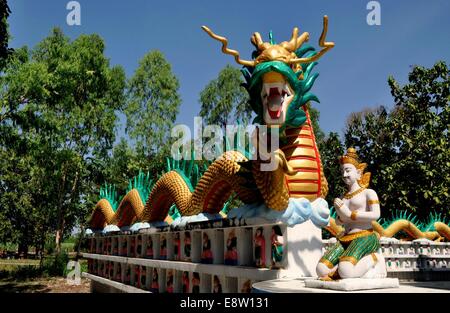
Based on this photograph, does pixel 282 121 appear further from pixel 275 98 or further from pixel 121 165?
pixel 121 165

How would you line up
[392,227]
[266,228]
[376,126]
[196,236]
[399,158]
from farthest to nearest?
[376,126], [399,158], [392,227], [196,236], [266,228]

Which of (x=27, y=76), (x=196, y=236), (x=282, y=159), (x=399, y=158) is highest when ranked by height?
(x=27, y=76)

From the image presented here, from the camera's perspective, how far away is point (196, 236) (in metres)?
9.33

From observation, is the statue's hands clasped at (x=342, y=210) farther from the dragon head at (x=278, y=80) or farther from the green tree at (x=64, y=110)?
the green tree at (x=64, y=110)

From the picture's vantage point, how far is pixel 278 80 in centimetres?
662

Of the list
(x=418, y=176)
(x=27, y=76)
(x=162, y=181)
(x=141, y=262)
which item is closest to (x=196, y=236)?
(x=162, y=181)

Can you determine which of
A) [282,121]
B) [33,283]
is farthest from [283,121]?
[33,283]

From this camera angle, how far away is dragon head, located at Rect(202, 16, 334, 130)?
661 cm

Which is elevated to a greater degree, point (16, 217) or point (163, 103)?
point (163, 103)

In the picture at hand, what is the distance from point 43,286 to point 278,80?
17.7 m

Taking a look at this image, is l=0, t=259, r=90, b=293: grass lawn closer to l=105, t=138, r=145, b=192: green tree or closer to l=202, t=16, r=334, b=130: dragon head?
l=105, t=138, r=145, b=192: green tree

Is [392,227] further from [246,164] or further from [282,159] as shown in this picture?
[282,159]

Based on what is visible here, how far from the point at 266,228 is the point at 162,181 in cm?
508

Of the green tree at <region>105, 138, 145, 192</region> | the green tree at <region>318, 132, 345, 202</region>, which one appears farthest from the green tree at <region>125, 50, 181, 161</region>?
the green tree at <region>318, 132, 345, 202</region>
